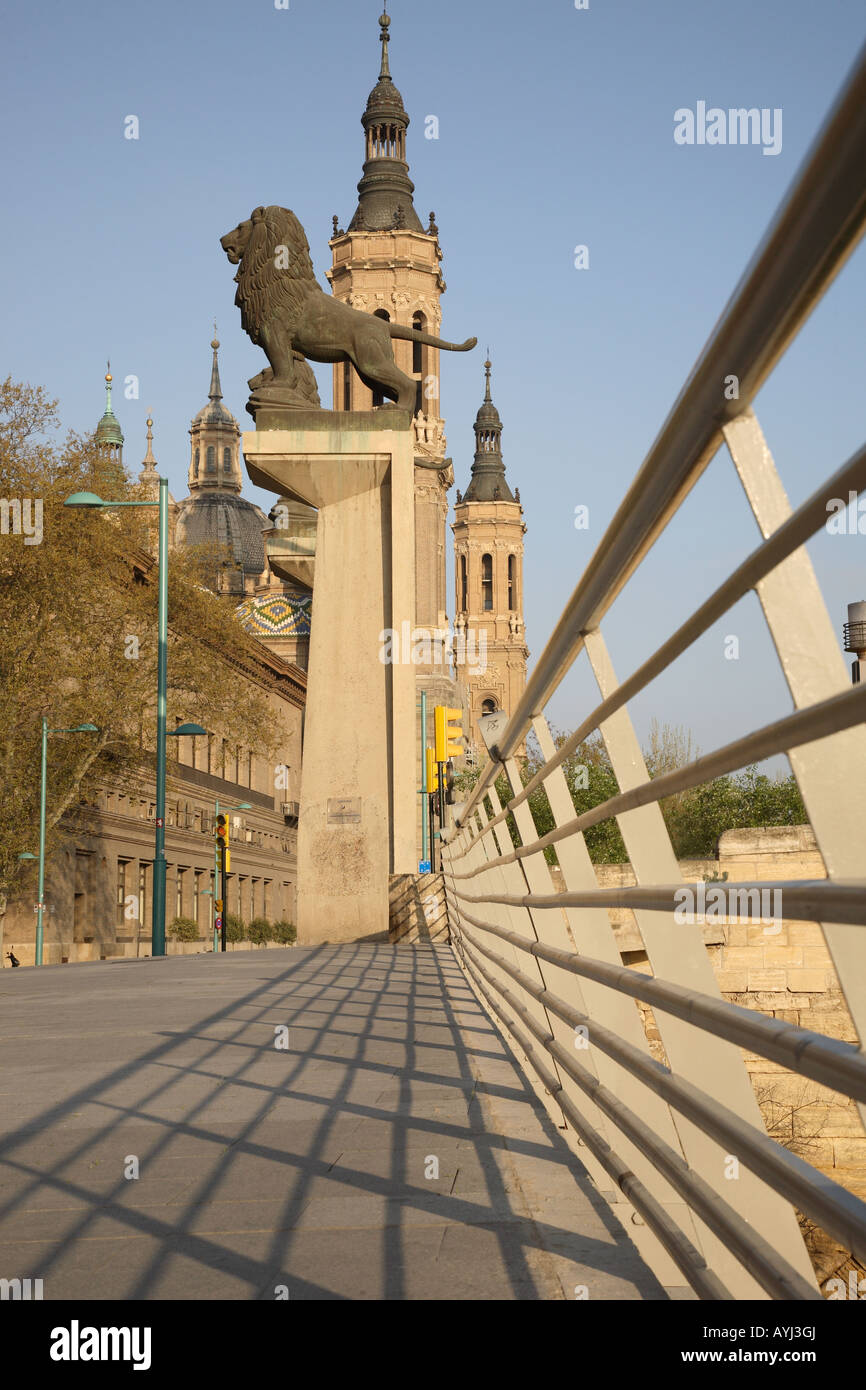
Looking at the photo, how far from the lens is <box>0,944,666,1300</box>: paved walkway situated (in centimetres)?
334

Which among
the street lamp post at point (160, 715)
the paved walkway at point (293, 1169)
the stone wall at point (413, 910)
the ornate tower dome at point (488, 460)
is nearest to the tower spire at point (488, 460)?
the ornate tower dome at point (488, 460)

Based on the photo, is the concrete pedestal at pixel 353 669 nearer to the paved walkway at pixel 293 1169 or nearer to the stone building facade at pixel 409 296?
the paved walkway at pixel 293 1169

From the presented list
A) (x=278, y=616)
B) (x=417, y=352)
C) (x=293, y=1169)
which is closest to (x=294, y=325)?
(x=293, y=1169)

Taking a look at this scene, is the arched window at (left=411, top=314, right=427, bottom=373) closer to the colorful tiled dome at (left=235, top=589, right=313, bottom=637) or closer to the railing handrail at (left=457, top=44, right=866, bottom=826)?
the colorful tiled dome at (left=235, top=589, right=313, bottom=637)

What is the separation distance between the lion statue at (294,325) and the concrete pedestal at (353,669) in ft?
1.81

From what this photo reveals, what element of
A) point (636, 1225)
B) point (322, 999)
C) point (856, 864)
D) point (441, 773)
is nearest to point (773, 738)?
point (856, 864)

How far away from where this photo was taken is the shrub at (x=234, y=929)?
215 feet

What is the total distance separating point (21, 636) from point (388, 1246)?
32448mm

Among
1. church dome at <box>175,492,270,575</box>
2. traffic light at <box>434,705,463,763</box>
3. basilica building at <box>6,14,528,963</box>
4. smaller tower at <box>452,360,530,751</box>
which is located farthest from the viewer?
church dome at <box>175,492,270,575</box>

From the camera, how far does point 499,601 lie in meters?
154

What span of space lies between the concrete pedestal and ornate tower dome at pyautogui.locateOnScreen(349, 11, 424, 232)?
286 ft

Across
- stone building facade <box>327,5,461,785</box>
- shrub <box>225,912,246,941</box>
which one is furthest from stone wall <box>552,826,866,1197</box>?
stone building facade <box>327,5,461,785</box>

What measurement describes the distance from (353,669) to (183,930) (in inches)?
1523
